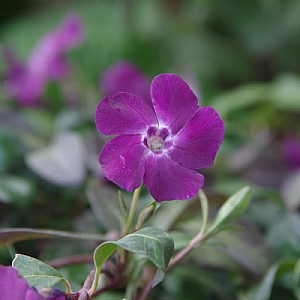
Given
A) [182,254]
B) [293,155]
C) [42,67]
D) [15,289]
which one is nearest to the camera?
[15,289]

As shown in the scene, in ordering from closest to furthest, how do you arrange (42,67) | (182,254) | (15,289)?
1. (15,289)
2. (182,254)
3. (42,67)

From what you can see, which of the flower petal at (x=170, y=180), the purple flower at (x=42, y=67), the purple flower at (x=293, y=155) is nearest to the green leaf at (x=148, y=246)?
the flower petal at (x=170, y=180)

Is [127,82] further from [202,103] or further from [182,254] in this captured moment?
[182,254]

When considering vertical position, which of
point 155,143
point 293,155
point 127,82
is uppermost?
point 155,143

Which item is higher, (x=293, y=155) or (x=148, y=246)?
(x=148, y=246)

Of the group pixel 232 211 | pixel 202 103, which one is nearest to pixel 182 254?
pixel 232 211

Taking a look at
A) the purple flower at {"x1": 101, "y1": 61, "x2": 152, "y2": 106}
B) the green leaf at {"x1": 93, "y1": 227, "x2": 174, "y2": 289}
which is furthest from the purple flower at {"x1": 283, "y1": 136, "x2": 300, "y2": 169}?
the green leaf at {"x1": 93, "y1": 227, "x2": 174, "y2": 289}
